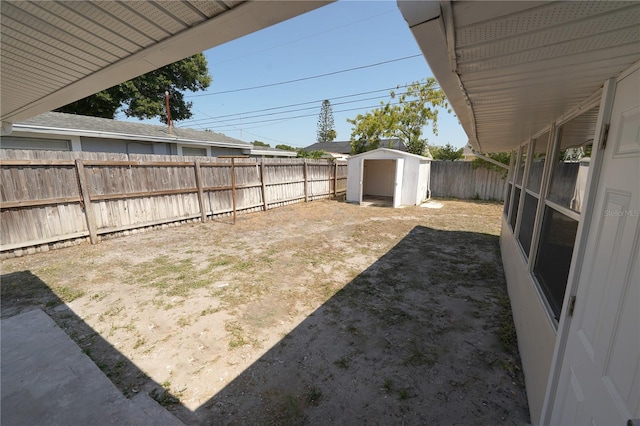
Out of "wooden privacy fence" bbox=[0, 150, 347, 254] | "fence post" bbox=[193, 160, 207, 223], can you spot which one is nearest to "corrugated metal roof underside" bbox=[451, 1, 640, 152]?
"wooden privacy fence" bbox=[0, 150, 347, 254]

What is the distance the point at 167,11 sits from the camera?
1.31m

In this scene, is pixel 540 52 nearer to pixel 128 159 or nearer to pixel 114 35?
pixel 114 35

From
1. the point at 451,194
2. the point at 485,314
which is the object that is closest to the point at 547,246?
the point at 485,314

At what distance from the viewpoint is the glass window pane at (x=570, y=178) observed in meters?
1.63

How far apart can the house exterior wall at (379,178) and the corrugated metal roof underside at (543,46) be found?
41.3 ft

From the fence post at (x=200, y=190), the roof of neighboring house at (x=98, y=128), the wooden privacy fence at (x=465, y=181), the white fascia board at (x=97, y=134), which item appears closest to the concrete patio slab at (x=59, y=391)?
the fence post at (x=200, y=190)

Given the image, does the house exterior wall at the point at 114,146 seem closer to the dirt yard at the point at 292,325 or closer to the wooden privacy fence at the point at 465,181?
the dirt yard at the point at 292,325

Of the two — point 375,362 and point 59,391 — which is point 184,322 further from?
point 375,362

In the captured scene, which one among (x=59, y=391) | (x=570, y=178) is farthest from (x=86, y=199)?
(x=570, y=178)

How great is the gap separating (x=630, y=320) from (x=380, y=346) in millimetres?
2096

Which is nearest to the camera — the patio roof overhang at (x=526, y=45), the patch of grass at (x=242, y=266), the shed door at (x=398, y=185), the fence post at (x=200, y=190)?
the patio roof overhang at (x=526, y=45)

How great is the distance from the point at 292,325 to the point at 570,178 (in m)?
2.92

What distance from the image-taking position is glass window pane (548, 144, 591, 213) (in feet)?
5.36

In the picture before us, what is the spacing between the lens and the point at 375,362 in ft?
8.07
